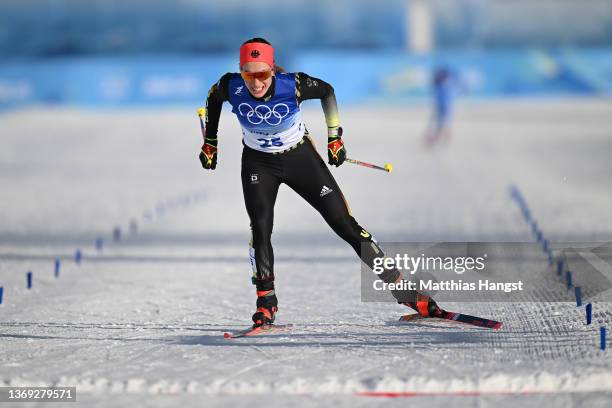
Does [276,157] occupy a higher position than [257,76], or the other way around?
[257,76]

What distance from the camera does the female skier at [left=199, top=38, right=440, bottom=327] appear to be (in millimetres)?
5441

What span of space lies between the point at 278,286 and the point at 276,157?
212 centimetres

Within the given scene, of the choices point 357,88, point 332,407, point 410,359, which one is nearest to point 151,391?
point 332,407

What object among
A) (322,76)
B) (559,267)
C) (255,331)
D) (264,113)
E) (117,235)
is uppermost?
(322,76)

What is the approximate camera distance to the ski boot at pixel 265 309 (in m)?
5.63

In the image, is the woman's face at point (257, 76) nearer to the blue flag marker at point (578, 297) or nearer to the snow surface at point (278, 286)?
the snow surface at point (278, 286)

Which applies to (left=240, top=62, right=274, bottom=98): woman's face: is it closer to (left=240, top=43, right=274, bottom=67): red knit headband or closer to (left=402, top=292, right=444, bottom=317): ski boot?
(left=240, top=43, right=274, bottom=67): red knit headband

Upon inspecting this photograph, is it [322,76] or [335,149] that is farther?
[322,76]

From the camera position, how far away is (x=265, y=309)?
5.70 meters

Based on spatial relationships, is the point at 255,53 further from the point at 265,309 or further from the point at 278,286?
the point at 278,286

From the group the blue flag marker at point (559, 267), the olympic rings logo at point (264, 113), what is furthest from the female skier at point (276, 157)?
the blue flag marker at point (559, 267)

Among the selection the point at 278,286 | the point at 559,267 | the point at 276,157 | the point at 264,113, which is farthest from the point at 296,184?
the point at 559,267

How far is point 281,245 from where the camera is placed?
985 centimetres

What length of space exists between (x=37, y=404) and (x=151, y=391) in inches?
20.3
